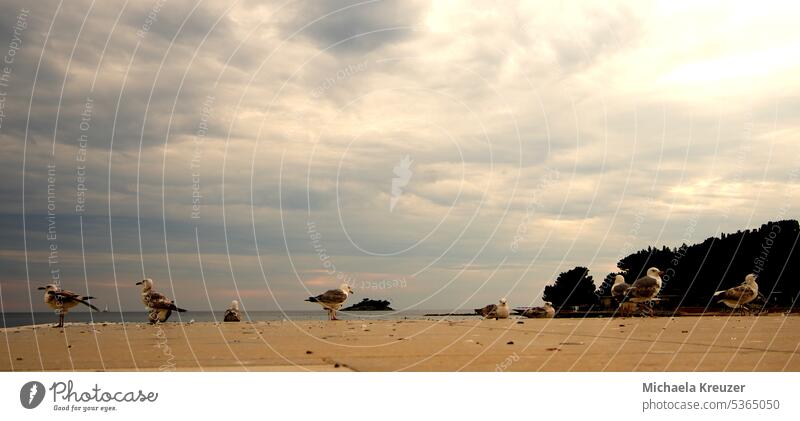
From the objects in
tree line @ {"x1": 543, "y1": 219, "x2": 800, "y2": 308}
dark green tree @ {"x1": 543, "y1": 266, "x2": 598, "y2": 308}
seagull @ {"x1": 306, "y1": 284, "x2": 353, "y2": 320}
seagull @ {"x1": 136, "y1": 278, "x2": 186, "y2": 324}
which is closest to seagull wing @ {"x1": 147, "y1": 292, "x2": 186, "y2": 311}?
seagull @ {"x1": 136, "y1": 278, "x2": 186, "y2": 324}

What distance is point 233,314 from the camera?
67.8ft

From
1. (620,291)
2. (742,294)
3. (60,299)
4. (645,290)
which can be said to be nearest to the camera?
(60,299)

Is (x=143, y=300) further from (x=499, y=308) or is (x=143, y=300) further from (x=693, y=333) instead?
(x=693, y=333)

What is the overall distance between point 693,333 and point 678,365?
4131 millimetres

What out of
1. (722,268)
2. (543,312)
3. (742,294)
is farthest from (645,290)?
(722,268)

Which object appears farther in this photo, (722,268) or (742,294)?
(722,268)

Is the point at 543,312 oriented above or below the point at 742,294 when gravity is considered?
below

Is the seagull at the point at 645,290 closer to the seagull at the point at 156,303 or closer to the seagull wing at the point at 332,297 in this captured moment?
the seagull wing at the point at 332,297

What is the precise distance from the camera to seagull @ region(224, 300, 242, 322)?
67.3 ft

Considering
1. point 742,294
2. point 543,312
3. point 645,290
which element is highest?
point 645,290

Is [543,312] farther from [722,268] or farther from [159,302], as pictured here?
[722,268]

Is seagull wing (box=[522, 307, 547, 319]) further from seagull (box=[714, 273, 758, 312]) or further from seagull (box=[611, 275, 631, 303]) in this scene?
seagull (box=[714, 273, 758, 312])
